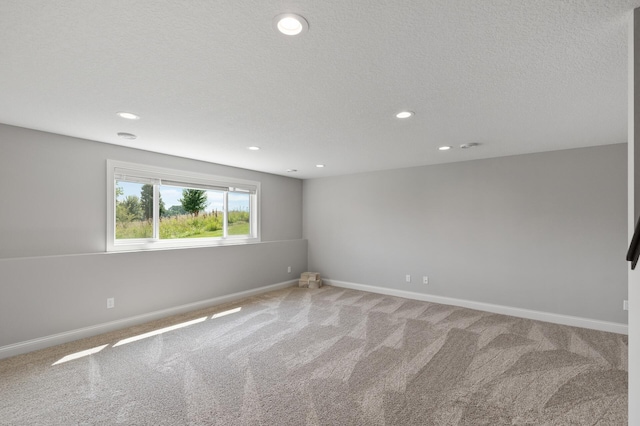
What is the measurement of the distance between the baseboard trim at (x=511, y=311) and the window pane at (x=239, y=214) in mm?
2371

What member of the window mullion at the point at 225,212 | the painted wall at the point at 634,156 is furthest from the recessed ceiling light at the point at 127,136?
the painted wall at the point at 634,156

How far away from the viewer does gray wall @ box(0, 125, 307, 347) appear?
2902mm

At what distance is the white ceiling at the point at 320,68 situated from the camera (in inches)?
52.2

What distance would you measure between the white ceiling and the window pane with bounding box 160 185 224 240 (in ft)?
4.53

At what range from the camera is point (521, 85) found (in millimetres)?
2002

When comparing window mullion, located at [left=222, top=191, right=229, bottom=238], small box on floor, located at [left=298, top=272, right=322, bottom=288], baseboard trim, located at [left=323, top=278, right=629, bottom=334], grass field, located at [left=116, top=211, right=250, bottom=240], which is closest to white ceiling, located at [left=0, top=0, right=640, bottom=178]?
grass field, located at [left=116, top=211, right=250, bottom=240]

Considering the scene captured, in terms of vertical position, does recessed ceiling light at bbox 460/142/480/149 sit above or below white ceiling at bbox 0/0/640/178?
below

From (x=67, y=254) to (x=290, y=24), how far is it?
350cm

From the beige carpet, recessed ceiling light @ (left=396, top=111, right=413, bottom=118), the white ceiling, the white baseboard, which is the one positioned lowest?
the beige carpet

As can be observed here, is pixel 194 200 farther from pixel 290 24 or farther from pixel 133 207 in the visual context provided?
pixel 290 24

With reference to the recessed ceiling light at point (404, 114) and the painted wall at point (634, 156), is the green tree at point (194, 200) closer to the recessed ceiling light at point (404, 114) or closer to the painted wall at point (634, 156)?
the recessed ceiling light at point (404, 114)

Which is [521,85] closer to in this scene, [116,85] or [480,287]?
[116,85]

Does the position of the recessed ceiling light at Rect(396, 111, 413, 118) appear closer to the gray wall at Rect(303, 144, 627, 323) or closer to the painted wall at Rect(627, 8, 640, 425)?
the painted wall at Rect(627, 8, 640, 425)

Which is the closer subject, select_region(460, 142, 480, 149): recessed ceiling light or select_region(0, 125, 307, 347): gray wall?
select_region(0, 125, 307, 347): gray wall
